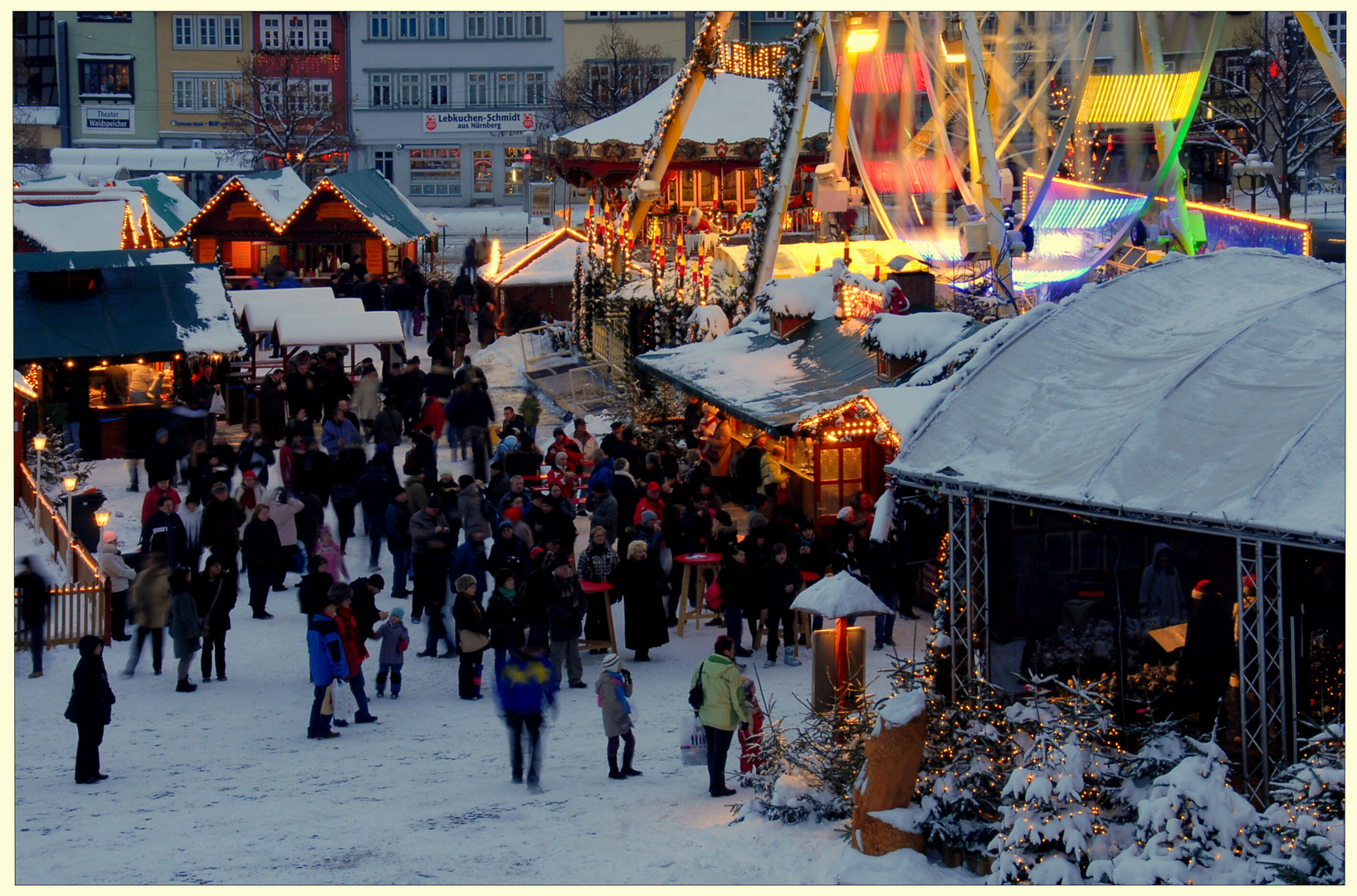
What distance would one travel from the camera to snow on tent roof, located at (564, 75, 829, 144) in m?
33.2

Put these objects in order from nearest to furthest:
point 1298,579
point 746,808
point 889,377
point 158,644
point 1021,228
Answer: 1. point 746,808
2. point 1298,579
3. point 158,644
4. point 889,377
5. point 1021,228

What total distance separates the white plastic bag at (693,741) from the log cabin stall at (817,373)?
15.2 ft

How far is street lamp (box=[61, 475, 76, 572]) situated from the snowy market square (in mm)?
157

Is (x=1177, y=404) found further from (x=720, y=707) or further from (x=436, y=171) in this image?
(x=436, y=171)

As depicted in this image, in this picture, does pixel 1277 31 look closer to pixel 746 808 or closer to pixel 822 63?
pixel 822 63

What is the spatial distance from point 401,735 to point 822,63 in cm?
4583

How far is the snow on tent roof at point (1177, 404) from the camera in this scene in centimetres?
902

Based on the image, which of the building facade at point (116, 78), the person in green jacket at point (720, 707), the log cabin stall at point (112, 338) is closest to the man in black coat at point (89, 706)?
the person in green jacket at point (720, 707)

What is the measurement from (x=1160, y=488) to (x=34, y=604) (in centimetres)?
896

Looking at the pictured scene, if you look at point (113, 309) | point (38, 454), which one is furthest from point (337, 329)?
point (38, 454)

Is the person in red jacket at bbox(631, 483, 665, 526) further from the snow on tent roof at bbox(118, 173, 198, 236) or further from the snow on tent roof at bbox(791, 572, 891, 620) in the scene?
the snow on tent roof at bbox(118, 173, 198, 236)

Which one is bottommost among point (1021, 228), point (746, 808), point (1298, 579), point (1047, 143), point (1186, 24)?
point (746, 808)

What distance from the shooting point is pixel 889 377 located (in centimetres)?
1711

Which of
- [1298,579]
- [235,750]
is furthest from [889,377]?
[235,750]
